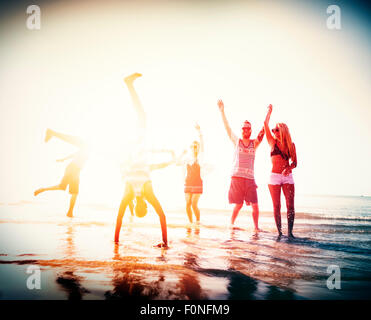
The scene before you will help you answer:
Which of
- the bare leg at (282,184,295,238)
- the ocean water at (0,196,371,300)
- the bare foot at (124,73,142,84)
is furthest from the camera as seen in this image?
the bare leg at (282,184,295,238)

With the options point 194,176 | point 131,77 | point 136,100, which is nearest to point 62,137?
point 136,100

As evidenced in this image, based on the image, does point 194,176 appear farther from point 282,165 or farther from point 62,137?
point 62,137

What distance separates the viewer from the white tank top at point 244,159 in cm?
609

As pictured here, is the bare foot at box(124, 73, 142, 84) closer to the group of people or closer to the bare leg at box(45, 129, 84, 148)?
the group of people

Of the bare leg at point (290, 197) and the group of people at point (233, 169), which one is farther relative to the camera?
the bare leg at point (290, 197)

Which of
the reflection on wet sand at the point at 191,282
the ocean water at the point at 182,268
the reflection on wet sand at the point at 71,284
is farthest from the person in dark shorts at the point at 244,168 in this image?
the reflection on wet sand at the point at 71,284

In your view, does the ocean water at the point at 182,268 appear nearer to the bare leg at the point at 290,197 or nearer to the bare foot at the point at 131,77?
the bare leg at the point at 290,197

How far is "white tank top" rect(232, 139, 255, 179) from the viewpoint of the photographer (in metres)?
6.09

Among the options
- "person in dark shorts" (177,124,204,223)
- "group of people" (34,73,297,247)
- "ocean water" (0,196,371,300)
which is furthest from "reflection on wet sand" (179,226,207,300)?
"person in dark shorts" (177,124,204,223)

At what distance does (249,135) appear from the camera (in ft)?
20.2

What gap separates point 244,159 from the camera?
6.11m

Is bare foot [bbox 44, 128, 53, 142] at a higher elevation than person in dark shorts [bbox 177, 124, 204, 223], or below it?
higher

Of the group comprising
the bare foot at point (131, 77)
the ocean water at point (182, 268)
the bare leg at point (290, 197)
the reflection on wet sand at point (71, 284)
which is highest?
the bare foot at point (131, 77)

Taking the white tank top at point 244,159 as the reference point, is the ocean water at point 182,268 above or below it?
below
